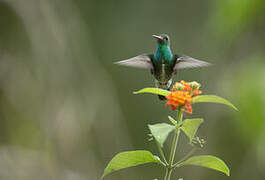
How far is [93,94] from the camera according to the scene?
4.57m

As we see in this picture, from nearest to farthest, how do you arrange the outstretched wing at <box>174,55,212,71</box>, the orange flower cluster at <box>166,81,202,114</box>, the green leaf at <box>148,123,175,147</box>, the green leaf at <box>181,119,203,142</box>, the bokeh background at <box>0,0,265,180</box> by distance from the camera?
1. the green leaf at <box>148,123,175,147</box>
2. the green leaf at <box>181,119,203,142</box>
3. the orange flower cluster at <box>166,81,202,114</box>
4. the outstretched wing at <box>174,55,212,71</box>
5. the bokeh background at <box>0,0,265,180</box>

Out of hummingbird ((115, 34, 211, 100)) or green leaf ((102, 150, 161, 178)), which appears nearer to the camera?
green leaf ((102, 150, 161, 178))

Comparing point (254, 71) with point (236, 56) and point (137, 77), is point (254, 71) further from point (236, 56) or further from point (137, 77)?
point (137, 77)

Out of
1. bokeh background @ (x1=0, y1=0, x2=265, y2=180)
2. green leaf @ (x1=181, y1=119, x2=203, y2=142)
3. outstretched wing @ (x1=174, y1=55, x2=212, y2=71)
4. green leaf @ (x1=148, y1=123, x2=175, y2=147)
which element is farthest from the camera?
bokeh background @ (x1=0, y1=0, x2=265, y2=180)

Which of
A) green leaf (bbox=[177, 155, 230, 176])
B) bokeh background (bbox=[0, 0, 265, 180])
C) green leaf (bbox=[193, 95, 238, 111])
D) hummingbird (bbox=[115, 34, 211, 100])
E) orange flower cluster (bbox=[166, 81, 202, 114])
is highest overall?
green leaf (bbox=[193, 95, 238, 111])

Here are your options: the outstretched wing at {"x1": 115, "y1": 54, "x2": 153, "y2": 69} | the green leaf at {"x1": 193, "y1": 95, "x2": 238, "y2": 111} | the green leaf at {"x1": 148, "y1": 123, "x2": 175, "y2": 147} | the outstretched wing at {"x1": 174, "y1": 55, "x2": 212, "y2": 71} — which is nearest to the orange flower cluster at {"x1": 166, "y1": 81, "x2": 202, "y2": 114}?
the green leaf at {"x1": 193, "y1": 95, "x2": 238, "y2": 111}

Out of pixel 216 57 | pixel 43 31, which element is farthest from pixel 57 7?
pixel 216 57

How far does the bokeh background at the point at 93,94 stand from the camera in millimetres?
3619

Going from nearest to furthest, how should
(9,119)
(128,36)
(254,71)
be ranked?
1. (254,71)
2. (9,119)
3. (128,36)

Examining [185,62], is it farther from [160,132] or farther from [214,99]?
[160,132]

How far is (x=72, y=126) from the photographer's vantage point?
154 inches

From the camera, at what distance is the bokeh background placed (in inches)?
142

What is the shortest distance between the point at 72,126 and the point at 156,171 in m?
2.35

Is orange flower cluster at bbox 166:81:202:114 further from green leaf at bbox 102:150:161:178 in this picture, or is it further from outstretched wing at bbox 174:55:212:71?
outstretched wing at bbox 174:55:212:71
